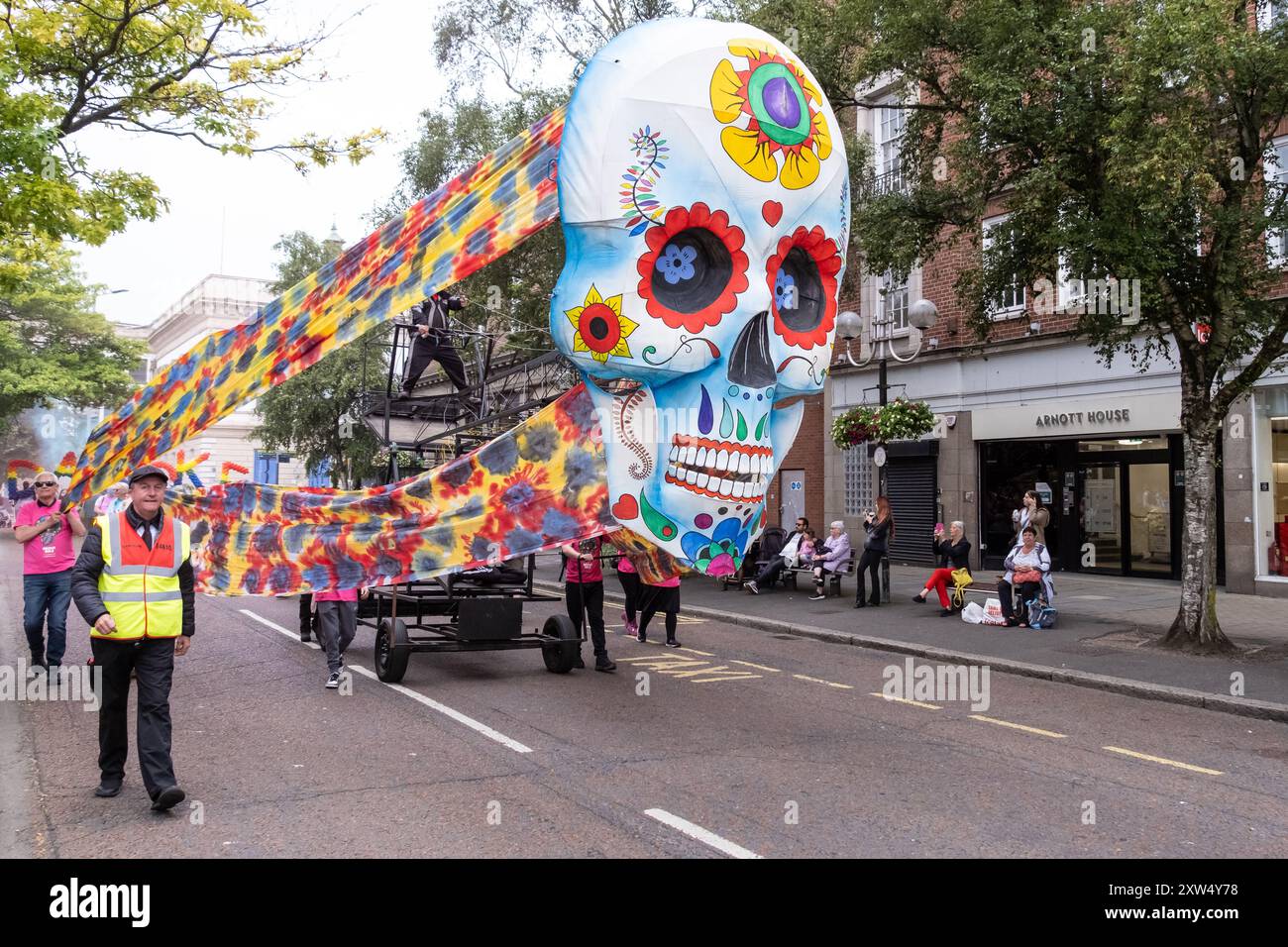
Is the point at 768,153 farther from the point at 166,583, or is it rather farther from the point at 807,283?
the point at 166,583

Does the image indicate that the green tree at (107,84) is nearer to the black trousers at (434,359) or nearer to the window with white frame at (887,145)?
the black trousers at (434,359)

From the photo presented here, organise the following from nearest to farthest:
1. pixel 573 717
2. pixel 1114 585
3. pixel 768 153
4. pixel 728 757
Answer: pixel 768 153 < pixel 728 757 < pixel 573 717 < pixel 1114 585

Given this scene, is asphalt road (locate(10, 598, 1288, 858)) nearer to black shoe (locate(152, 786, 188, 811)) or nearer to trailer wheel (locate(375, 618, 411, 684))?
black shoe (locate(152, 786, 188, 811))

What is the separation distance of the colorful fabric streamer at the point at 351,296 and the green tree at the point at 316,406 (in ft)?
53.6

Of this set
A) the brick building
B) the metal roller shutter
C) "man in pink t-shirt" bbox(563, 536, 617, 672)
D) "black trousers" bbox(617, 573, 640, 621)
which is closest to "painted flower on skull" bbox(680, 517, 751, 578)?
"man in pink t-shirt" bbox(563, 536, 617, 672)

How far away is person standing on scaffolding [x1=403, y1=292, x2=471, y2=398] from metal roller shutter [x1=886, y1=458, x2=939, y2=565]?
534 inches

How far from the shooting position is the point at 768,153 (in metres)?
6.38

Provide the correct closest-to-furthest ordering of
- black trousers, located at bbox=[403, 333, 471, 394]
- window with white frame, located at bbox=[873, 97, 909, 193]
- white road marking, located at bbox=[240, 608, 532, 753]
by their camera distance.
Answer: white road marking, located at bbox=[240, 608, 532, 753] → black trousers, located at bbox=[403, 333, 471, 394] → window with white frame, located at bbox=[873, 97, 909, 193]

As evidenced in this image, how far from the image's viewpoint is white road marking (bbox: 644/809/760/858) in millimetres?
4961

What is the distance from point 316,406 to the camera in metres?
27.9

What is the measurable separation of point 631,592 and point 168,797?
8231mm

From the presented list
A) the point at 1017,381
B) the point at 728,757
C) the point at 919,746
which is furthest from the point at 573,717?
the point at 1017,381
